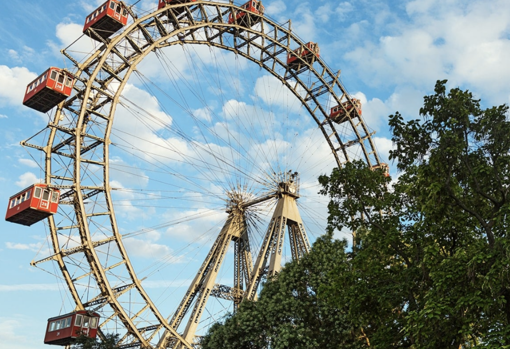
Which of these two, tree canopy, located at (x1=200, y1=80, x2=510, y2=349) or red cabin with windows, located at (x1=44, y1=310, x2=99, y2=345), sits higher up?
red cabin with windows, located at (x1=44, y1=310, x2=99, y2=345)

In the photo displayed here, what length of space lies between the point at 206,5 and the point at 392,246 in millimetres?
26443

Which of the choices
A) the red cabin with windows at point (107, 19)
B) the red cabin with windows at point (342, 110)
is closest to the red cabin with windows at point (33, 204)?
the red cabin with windows at point (107, 19)

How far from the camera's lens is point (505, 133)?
600 inches

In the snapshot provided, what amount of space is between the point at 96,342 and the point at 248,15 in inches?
964

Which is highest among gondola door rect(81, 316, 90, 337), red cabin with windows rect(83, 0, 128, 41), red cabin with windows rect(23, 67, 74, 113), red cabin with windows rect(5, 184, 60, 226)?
red cabin with windows rect(83, 0, 128, 41)

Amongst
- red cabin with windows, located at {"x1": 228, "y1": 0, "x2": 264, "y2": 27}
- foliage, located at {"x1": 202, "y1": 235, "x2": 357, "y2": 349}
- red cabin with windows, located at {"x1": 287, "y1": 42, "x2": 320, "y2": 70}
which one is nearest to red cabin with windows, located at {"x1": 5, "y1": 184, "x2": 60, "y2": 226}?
foliage, located at {"x1": 202, "y1": 235, "x2": 357, "y2": 349}

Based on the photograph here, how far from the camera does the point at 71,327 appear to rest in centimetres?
3212

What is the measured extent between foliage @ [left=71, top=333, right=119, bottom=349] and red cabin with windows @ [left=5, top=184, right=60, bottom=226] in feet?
23.9

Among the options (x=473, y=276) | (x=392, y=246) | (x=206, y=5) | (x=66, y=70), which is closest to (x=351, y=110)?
(x=206, y=5)

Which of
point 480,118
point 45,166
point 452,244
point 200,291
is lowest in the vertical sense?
point 452,244

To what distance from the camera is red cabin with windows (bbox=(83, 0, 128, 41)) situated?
116ft

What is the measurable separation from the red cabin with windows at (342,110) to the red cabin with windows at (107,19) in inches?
745

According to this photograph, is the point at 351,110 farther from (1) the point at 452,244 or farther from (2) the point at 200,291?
(1) the point at 452,244

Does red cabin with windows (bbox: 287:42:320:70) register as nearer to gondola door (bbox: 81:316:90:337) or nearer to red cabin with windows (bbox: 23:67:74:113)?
red cabin with windows (bbox: 23:67:74:113)
